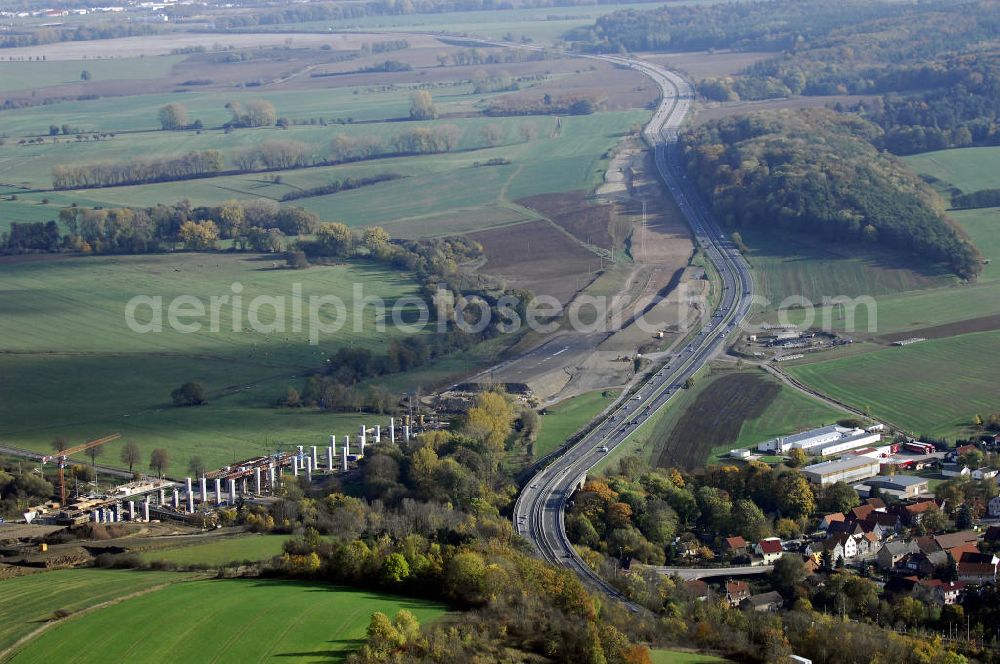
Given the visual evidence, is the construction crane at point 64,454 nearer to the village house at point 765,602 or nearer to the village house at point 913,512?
the village house at point 765,602

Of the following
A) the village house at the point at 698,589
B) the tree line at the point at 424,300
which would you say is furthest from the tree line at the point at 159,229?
the village house at the point at 698,589

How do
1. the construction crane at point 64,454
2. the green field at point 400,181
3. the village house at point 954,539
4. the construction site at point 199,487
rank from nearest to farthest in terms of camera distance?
the village house at point 954,539 < the construction site at point 199,487 < the construction crane at point 64,454 < the green field at point 400,181

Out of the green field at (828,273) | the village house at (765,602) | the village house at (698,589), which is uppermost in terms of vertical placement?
the green field at (828,273)

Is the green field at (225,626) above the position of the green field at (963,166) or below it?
below

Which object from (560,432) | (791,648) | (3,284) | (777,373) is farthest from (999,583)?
(3,284)

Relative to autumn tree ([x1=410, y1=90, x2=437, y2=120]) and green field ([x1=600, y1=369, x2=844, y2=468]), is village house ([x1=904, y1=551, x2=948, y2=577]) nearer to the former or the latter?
green field ([x1=600, y1=369, x2=844, y2=468])

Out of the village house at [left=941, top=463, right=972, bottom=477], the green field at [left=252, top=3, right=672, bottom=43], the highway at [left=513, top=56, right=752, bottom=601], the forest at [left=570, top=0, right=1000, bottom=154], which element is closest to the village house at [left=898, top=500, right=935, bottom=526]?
the village house at [left=941, top=463, right=972, bottom=477]
